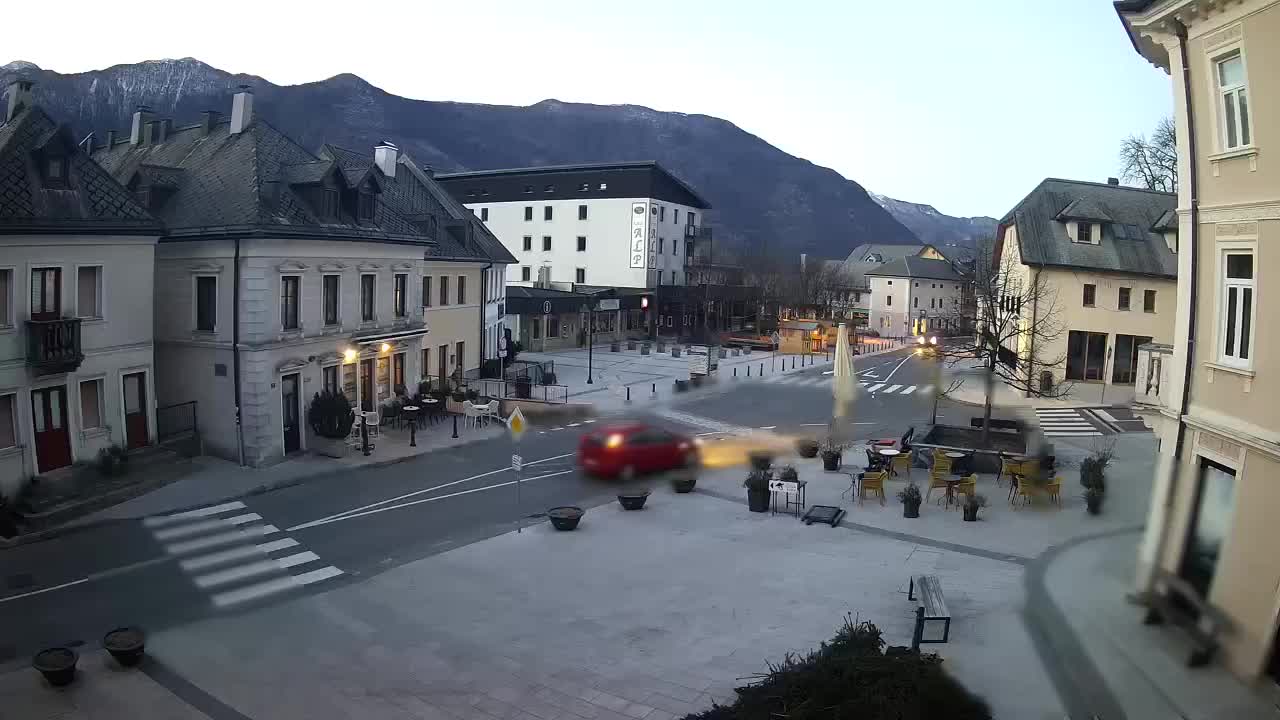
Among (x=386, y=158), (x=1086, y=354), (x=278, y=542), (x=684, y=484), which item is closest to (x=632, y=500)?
(x=684, y=484)

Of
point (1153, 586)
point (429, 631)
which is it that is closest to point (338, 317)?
point (429, 631)

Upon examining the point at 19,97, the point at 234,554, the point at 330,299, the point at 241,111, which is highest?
the point at 241,111

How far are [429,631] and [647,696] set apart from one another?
13.7 feet

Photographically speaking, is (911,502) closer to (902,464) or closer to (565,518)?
(902,464)

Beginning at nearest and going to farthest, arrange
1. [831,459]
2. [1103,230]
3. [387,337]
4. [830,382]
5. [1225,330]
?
[1225,330], [831,459], [387,337], [1103,230], [830,382]

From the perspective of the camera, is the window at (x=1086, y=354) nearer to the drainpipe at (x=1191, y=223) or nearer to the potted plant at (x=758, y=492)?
the potted plant at (x=758, y=492)

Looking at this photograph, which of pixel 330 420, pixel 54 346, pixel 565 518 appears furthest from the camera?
pixel 330 420

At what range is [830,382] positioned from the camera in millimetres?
47719

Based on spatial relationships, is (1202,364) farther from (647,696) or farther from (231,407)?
(231,407)

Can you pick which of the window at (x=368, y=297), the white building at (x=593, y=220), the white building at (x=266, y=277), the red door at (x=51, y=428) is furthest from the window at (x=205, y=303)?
the white building at (x=593, y=220)

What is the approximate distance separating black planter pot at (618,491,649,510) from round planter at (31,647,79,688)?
37.3 feet

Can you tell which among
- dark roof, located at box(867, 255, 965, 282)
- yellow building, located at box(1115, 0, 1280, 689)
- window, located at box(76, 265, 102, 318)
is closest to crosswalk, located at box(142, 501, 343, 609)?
window, located at box(76, 265, 102, 318)

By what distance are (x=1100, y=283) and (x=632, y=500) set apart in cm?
3223

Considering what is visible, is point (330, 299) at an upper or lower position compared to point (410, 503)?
upper
